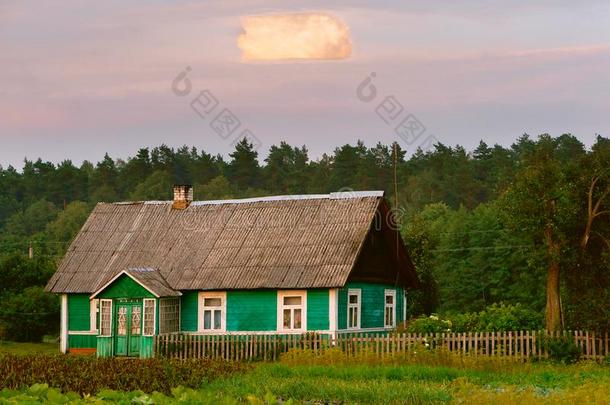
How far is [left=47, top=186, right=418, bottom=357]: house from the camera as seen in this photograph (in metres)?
38.7

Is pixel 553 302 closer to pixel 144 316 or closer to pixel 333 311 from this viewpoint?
pixel 333 311

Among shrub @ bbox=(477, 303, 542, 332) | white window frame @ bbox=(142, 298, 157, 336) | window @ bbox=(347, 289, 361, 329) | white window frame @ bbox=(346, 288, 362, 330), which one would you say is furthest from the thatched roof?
shrub @ bbox=(477, 303, 542, 332)

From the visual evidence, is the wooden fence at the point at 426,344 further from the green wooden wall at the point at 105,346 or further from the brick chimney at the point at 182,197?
the brick chimney at the point at 182,197

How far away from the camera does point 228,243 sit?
136 ft

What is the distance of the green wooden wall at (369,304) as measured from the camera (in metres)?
38.6

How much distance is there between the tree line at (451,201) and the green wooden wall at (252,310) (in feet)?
26.9

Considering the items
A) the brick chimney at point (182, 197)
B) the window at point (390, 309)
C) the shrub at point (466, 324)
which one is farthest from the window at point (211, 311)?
the shrub at point (466, 324)

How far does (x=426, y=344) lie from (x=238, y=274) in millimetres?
9924

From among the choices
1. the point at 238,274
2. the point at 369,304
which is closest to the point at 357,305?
the point at 369,304

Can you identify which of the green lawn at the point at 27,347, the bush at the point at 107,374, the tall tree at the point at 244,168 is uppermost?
the tall tree at the point at 244,168

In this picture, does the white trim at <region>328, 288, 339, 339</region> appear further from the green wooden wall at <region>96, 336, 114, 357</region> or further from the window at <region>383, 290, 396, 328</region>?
the green wooden wall at <region>96, 336, 114, 357</region>

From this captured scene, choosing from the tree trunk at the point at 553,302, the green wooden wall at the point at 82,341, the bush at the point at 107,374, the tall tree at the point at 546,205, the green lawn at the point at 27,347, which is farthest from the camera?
the green lawn at the point at 27,347

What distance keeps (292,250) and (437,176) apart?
77.6 metres

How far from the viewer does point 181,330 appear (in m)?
40.7
